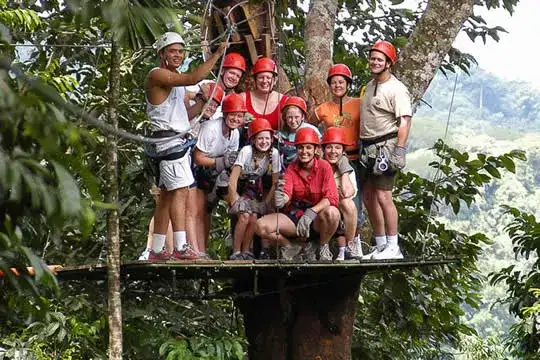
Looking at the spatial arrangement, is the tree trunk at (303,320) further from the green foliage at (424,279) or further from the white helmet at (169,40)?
the white helmet at (169,40)

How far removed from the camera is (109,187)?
5676 millimetres

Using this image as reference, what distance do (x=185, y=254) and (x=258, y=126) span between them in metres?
0.78

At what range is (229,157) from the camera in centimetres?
626

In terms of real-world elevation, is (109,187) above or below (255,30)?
below

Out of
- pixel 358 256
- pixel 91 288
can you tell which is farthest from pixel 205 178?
pixel 91 288

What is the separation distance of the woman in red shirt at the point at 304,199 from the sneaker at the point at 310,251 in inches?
6.5

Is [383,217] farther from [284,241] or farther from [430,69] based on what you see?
[430,69]

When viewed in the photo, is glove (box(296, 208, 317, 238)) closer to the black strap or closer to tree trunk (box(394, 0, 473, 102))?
the black strap

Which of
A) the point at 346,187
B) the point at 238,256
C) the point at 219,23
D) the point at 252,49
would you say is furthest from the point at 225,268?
the point at 219,23

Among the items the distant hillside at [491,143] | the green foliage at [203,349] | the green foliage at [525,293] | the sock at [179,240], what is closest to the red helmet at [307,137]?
the sock at [179,240]

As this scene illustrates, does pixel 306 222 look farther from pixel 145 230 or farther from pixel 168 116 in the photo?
pixel 145 230

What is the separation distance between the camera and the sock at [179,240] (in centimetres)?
601

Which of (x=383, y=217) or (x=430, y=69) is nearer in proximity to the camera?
(x=383, y=217)

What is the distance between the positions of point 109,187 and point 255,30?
1.89 metres
